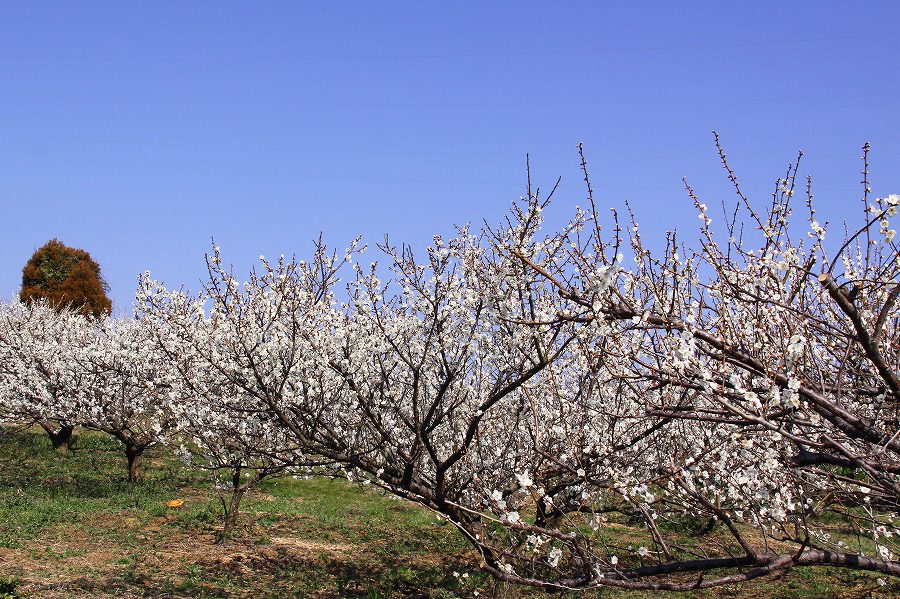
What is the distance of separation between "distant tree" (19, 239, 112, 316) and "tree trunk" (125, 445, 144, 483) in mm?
30251

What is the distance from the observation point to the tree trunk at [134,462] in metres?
18.3

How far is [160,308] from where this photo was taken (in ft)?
29.6

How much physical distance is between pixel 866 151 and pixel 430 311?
4.57 m

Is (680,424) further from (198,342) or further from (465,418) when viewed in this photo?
(198,342)

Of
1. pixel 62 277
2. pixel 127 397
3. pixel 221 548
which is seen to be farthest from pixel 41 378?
pixel 62 277

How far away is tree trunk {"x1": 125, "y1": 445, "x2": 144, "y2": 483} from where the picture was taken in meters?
18.3

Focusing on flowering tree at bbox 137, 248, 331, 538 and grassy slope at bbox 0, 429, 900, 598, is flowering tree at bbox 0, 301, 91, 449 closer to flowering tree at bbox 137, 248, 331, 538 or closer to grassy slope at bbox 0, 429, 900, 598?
grassy slope at bbox 0, 429, 900, 598

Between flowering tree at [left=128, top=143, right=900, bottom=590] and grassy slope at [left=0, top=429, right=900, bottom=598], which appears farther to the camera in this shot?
grassy slope at [left=0, top=429, right=900, bottom=598]

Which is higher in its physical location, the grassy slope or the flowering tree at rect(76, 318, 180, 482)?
the flowering tree at rect(76, 318, 180, 482)

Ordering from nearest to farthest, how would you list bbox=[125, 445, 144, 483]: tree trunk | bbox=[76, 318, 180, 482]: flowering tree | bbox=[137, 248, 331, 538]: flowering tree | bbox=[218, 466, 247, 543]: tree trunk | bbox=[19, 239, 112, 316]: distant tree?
bbox=[137, 248, 331, 538]: flowering tree
bbox=[218, 466, 247, 543]: tree trunk
bbox=[76, 318, 180, 482]: flowering tree
bbox=[125, 445, 144, 483]: tree trunk
bbox=[19, 239, 112, 316]: distant tree

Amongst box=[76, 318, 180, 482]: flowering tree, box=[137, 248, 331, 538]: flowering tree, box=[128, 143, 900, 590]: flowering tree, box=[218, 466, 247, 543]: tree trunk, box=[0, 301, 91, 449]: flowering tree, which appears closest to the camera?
box=[128, 143, 900, 590]: flowering tree

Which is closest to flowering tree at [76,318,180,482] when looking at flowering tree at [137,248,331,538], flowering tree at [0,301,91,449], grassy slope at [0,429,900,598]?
flowering tree at [0,301,91,449]

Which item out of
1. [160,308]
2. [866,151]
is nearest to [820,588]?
[866,151]

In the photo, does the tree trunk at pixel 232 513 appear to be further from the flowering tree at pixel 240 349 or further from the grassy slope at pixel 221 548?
the flowering tree at pixel 240 349
